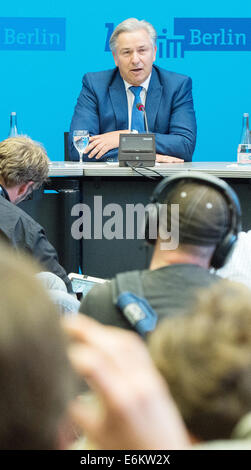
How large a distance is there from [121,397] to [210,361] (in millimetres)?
156

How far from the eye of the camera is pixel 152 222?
162cm

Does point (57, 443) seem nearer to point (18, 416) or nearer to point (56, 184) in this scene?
point (18, 416)

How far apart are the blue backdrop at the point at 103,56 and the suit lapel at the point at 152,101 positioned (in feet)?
5.18

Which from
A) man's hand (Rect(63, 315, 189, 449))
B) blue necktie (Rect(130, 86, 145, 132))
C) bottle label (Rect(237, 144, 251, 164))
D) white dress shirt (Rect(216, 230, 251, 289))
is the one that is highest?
man's hand (Rect(63, 315, 189, 449))

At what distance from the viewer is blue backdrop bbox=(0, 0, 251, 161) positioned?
5484 millimetres

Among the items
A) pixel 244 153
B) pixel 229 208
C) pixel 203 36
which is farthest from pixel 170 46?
pixel 229 208

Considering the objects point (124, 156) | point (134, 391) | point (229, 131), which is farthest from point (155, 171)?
point (134, 391)

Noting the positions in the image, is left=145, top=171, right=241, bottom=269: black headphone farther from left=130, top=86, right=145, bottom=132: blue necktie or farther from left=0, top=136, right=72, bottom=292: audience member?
left=130, top=86, right=145, bottom=132: blue necktie

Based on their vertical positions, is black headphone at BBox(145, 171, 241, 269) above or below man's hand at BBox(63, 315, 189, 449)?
below

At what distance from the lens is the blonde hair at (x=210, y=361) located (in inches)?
22.7

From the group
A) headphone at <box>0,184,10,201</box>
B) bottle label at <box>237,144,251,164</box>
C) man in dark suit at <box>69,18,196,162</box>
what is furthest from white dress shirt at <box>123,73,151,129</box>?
headphone at <box>0,184,10,201</box>

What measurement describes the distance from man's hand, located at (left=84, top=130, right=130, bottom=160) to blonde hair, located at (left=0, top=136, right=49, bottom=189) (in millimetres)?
925
